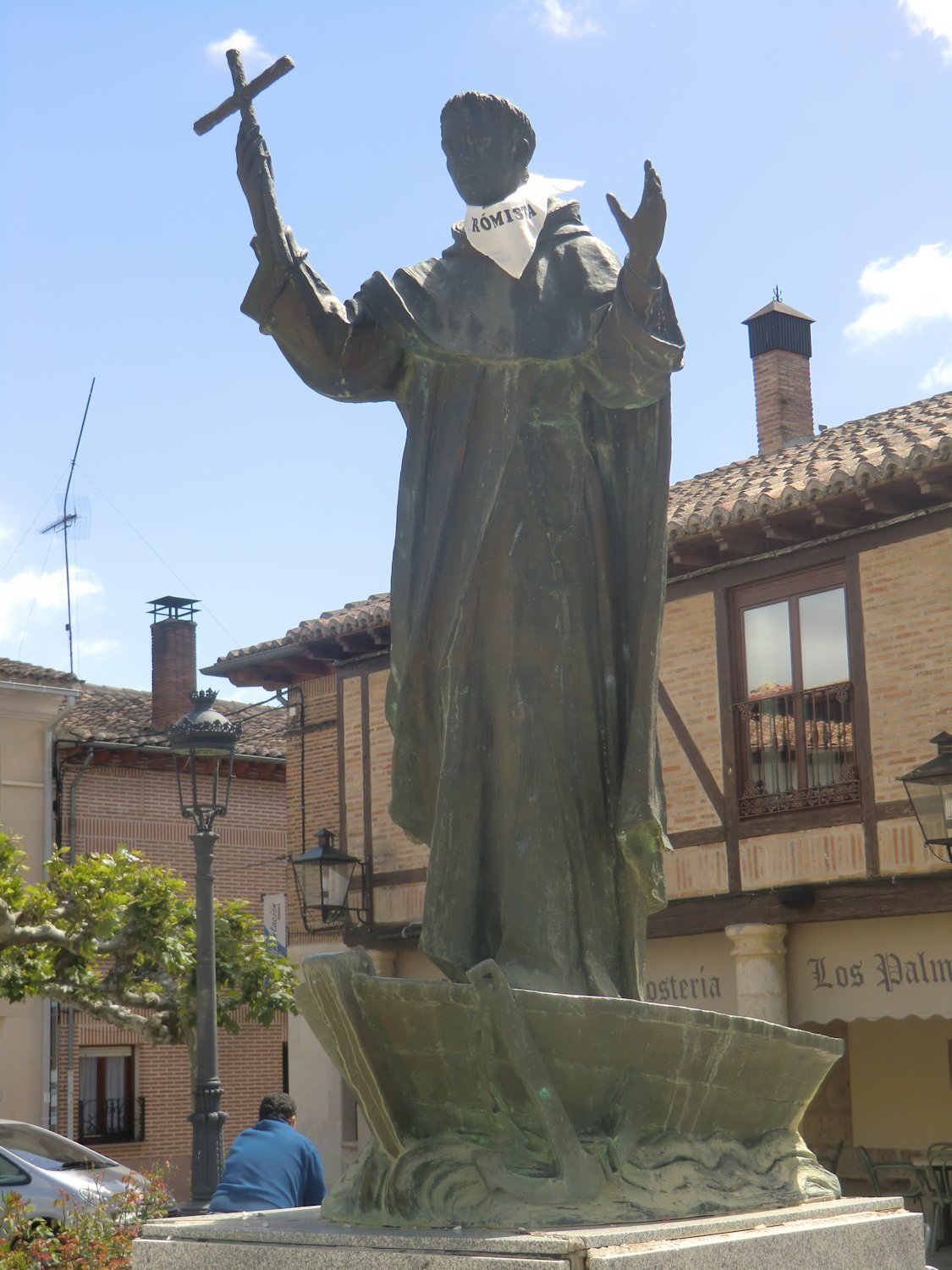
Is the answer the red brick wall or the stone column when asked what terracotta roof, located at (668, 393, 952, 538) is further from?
the red brick wall

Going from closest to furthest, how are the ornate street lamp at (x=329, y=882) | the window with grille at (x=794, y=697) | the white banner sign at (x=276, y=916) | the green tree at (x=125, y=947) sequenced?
1. the green tree at (x=125, y=947)
2. the window with grille at (x=794, y=697)
3. the ornate street lamp at (x=329, y=882)
4. the white banner sign at (x=276, y=916)

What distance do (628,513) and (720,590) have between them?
12981mm

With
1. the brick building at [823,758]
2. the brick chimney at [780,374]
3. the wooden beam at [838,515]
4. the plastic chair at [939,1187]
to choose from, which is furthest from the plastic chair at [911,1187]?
the brick chimney at [780,374]

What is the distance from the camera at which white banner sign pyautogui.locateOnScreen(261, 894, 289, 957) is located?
1104 inches

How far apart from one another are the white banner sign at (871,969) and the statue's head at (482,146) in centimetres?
1195

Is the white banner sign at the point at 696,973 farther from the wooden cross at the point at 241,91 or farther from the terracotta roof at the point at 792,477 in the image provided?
the wooden cross at the point at 241,91

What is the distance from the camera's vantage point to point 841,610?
51.6 feet

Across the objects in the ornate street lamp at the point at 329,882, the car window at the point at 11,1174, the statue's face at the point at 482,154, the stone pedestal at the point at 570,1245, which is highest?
the statue's face at the point at 482,154

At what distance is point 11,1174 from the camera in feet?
50.6

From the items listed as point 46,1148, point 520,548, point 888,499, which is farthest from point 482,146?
point 46,1148

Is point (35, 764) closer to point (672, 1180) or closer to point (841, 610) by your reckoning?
point (841, 610)

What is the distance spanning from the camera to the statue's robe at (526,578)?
3615mm

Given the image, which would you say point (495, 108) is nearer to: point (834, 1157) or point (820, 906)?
point (820, 906)

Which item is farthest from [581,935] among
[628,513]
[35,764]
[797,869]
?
[35,764]
